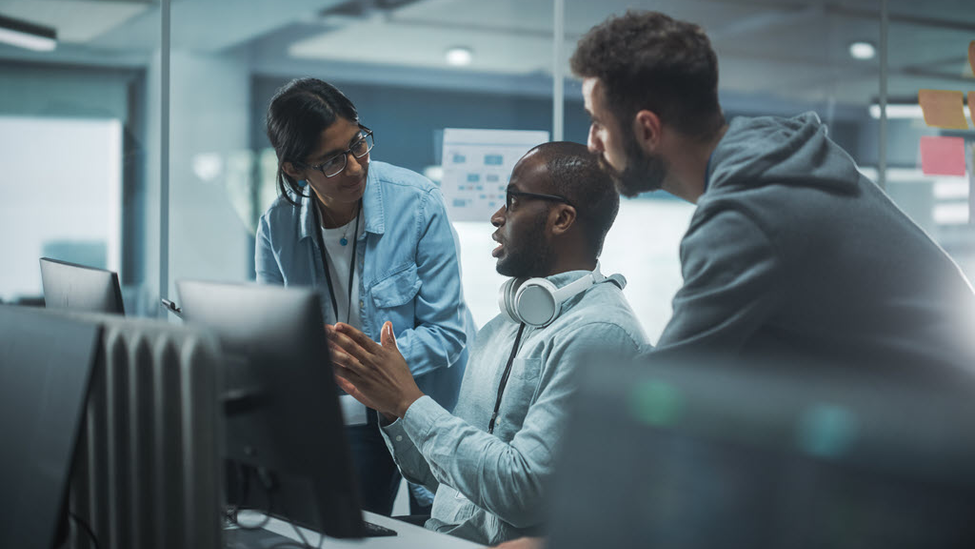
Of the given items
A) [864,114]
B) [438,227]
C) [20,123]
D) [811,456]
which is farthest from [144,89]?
[811,456]

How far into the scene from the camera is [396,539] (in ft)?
4.51

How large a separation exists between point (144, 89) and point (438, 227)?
1.99 metres

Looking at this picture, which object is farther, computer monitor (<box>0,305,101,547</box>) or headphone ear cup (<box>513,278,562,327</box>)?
headphone ear cup (<box>513,278,562,327</box>)

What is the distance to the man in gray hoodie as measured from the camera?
3.53 ft

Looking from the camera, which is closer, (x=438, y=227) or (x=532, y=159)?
(x=532, y=159)

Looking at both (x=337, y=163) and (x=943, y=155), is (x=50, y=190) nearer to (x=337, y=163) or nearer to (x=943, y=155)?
(x=337, y=163)

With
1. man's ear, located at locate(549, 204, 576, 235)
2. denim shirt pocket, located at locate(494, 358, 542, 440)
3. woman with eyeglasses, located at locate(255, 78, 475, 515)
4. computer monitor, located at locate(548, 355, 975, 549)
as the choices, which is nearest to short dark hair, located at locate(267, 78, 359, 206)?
woman with eyeglasses, located at locate(255, 78, 475, 515)

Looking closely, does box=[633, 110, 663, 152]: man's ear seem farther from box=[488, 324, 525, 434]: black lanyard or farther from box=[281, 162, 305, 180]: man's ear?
box=[281, 162, 305, 180]: man's ear

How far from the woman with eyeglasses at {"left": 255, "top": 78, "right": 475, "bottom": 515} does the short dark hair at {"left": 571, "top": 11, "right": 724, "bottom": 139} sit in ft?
2.80

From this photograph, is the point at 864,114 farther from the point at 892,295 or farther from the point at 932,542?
the point at 932,542

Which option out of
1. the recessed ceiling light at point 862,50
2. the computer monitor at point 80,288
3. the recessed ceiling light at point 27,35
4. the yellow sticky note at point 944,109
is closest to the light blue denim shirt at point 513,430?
the computer monitor at point 80,288

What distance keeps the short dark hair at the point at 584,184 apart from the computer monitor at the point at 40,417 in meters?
0.94

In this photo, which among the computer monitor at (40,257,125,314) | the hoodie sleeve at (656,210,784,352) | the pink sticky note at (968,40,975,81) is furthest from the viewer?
the pink sticky note at (968,40,975,81)

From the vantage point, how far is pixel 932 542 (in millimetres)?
455
